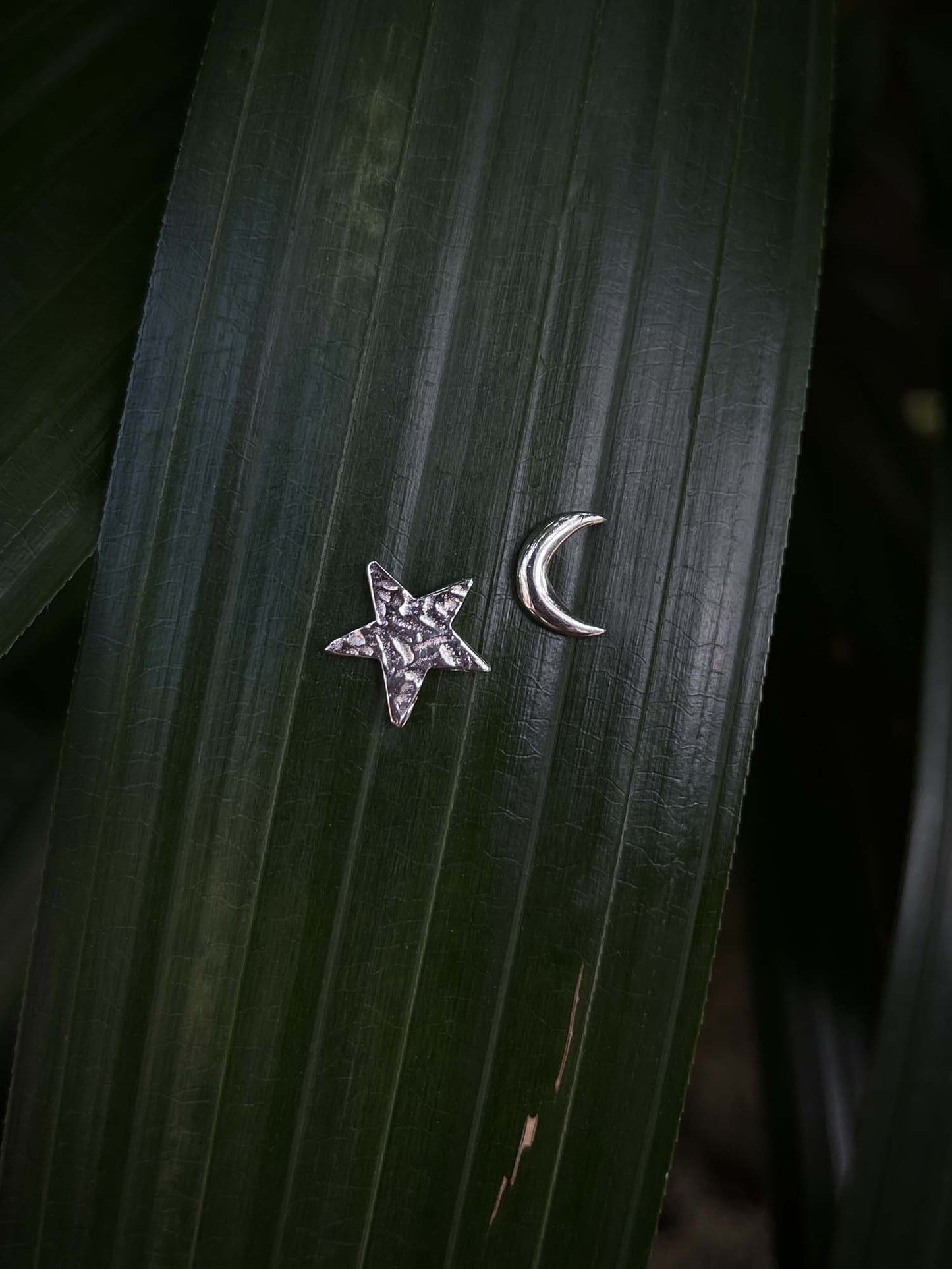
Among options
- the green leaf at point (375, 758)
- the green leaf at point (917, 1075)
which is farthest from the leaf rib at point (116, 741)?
the green leaf at point (917, 1075)

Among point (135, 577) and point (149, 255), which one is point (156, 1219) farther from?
point (149, 255)

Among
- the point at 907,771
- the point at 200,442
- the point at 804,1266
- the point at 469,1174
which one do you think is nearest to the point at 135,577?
the point at 200,442

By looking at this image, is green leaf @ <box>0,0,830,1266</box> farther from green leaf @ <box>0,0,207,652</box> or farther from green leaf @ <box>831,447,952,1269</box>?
green leaf @ <box>831,447,952,1269</box>

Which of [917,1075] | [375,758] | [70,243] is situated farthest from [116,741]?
[917,1075]

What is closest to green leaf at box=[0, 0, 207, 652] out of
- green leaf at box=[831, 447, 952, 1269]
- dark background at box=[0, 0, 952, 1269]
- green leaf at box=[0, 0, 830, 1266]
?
green leaf at box=[0, 0, 830, 1266]

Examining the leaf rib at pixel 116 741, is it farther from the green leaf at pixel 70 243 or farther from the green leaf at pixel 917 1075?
the green leaf at pixel 917 1075

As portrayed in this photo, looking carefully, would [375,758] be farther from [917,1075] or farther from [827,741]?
[827,741]
